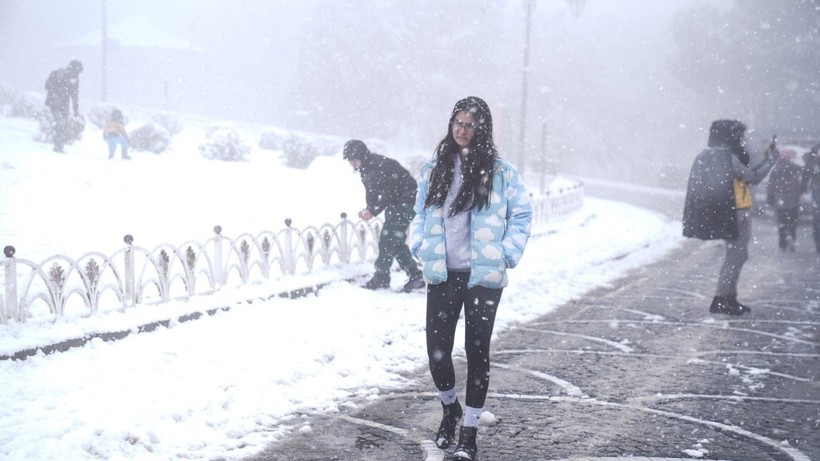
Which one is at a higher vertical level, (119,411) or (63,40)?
(63,40)

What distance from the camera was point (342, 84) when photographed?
1788 inches

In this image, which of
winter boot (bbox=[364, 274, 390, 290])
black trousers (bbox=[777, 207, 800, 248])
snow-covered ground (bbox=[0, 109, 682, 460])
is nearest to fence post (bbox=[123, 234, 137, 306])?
snow-covered ground (bbox=[0, 109, 682, 460])

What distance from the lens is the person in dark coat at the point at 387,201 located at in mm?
8891

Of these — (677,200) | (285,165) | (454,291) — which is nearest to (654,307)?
(454,291)

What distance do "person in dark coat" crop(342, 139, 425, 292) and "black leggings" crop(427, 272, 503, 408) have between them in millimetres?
4346

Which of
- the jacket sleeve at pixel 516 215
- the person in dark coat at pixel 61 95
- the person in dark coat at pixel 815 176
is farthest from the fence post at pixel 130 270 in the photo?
the person in dark coat at pixel 815 176

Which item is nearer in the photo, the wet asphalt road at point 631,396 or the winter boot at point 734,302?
the wet asphalt road at point 631,396

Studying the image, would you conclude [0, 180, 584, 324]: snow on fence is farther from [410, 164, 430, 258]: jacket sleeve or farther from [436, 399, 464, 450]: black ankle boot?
[436, 399, 464, 450]: black ankle boot

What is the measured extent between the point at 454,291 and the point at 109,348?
3.42m

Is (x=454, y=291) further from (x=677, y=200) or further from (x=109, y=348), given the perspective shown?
(x=677, y=200)

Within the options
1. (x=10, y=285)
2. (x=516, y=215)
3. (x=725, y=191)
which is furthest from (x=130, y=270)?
(x=725, y=191)

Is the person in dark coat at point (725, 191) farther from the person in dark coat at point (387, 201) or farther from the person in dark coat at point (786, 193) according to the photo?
the person in dark coat at point (786, 193)

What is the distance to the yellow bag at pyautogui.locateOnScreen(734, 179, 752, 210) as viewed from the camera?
818 centimetres

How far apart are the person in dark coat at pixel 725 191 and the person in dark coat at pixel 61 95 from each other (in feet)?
46.0
